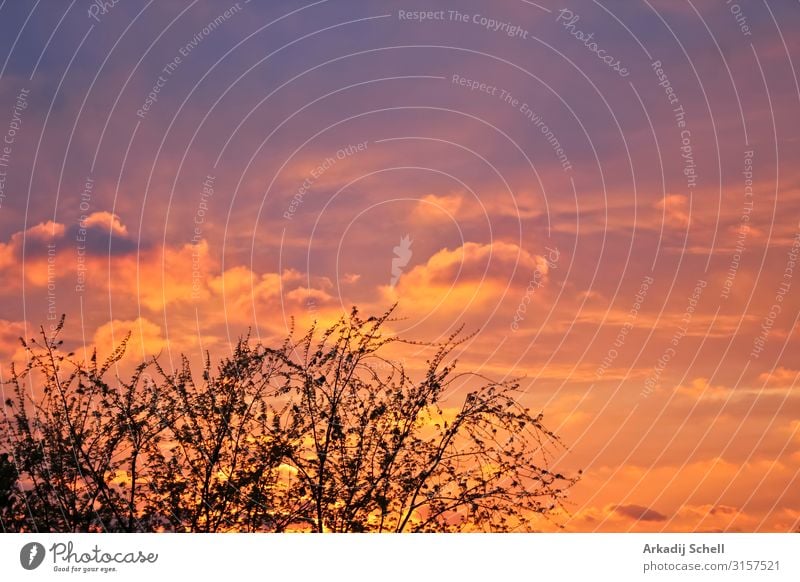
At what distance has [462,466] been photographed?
2314 cm

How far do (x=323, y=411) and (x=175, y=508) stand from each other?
380 cm

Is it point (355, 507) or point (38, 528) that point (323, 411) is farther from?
point (38, 528)

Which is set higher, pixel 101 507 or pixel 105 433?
pixel 105 433
